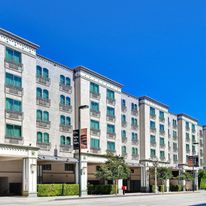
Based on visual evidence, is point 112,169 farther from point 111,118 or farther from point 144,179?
point 144,179

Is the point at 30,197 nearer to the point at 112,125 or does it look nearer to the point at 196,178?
the point at 112,125

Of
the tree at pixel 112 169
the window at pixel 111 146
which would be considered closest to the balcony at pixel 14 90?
the tree at pixel 112 169

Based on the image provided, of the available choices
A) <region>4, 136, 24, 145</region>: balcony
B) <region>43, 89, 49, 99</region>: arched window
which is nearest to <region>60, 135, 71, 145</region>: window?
<region>43, 89, 49, 99</region>: arched window

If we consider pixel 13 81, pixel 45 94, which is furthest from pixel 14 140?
pixel 45 94

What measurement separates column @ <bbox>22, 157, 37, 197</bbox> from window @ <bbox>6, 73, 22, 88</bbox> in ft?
27.1

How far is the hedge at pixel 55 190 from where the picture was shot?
4953cm

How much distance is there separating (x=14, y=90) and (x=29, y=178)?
9827 mm

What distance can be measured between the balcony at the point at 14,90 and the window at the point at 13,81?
242 millimetres

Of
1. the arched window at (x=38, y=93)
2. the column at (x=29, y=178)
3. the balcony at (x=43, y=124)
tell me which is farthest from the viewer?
the arched window at (x=38, y=93)

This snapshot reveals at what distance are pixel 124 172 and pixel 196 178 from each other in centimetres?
4144

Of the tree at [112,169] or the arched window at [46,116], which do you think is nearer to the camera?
the arched window at [46,116]

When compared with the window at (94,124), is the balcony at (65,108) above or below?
above

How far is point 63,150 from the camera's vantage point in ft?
184

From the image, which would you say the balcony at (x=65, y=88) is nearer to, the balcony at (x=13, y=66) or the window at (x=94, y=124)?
the window at (x=94, y=124)
